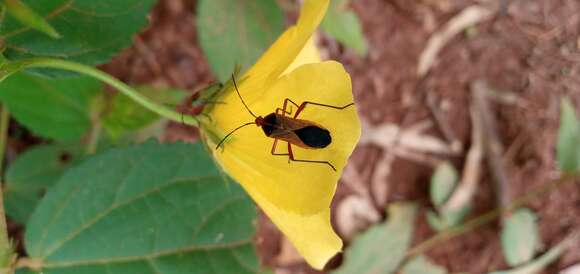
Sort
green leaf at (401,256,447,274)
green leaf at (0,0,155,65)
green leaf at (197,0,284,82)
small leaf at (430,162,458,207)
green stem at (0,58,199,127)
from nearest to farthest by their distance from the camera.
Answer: green stem at (0,58,199,127) < green leaf at (0,0,155,65) < green leaf at (197,0,284,82) < green leaf at (401,256,447,274) < small leaf at (430,162,458,207)

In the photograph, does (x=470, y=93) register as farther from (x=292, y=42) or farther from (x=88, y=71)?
(x=88, y=71)

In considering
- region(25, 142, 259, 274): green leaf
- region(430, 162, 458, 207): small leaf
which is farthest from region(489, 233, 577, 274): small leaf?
region(25, 142, 259, 274): green leaf

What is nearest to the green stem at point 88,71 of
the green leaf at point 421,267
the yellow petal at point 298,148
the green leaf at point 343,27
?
the yellow petal at point 298,148

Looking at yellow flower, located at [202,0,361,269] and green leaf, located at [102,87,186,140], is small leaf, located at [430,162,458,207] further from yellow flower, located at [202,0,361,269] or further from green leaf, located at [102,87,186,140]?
yellow flower, located at [202,0,361,269]

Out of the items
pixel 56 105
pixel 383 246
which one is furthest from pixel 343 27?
pixel 56 105

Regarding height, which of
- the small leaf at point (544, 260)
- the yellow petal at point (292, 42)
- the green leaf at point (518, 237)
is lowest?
the small leaf at point (544, 260)

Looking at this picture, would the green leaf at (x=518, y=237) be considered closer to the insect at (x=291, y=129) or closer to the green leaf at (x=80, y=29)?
the insect at (x=291, y=129)
